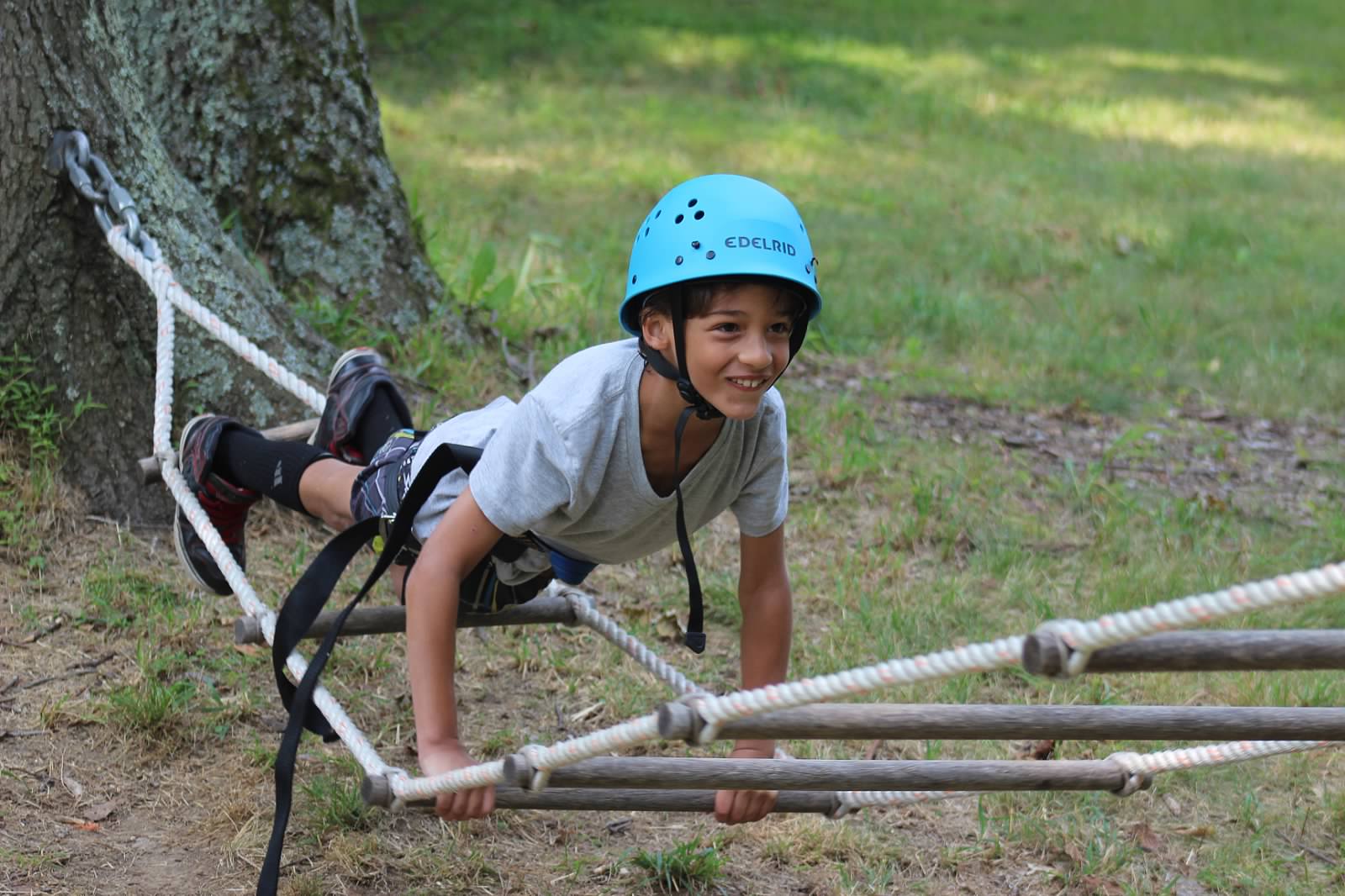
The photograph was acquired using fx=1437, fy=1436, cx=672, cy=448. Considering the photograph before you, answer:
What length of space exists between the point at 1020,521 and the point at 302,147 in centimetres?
274

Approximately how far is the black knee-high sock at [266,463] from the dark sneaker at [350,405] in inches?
3.1

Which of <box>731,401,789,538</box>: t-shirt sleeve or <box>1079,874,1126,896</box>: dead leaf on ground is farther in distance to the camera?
<box>1079,874,1126,896</box>: dead leaf on ground

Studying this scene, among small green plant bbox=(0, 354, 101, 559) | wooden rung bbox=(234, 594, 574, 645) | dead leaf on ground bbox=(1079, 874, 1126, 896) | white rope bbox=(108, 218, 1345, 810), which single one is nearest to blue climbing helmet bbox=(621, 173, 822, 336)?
white rope bbox=(108, 218, 1345, 810)

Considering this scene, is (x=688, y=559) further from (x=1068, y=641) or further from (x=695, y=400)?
(x=1068, y=641)

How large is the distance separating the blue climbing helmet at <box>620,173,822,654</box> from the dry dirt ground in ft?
2.99

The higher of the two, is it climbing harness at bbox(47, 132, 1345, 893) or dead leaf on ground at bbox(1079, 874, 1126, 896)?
climbing harness at bbox(47, 132, 1345, 893)

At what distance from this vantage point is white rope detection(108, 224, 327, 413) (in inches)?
131

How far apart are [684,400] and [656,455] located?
163 mm

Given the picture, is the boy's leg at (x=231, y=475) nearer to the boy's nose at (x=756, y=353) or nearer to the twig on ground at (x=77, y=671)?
the twig on ground at (x=77, y=671)

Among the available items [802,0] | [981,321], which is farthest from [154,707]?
[802,0]

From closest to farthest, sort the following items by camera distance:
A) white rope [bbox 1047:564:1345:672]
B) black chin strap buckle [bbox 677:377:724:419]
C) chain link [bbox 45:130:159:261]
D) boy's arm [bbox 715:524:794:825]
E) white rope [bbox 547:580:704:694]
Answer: white rope [bbox 1047:564:1345:672] → black chin strap buckle [bbox 677:377:724:419] → boy's arm [bbox 715:524:794:825] → white rope [bbox 547:580:704:694] → chain link [bbox 45:130:159:261]

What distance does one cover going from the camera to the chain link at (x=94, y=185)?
11.5 feet

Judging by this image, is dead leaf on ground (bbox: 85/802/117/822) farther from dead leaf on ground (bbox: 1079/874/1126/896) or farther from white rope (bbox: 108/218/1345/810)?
dead leaf on ground (bbox: 1079/874/1126/896)

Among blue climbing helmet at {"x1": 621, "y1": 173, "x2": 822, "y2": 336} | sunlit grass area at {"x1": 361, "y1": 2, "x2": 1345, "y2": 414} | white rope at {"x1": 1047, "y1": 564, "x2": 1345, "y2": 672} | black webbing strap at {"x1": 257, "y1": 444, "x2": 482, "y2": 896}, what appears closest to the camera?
white rope at {"x1": 1047, "y1": 564, "x2": 1345, "y2": 672}
